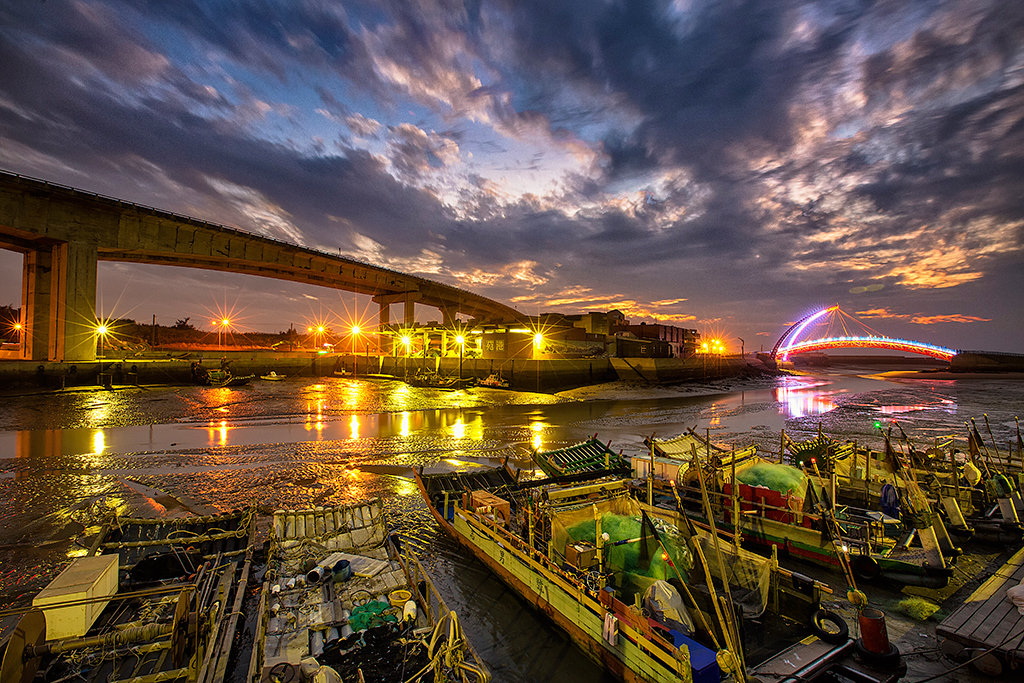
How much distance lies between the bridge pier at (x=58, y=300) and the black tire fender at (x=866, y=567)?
193ft

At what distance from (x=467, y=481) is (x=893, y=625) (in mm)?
10312

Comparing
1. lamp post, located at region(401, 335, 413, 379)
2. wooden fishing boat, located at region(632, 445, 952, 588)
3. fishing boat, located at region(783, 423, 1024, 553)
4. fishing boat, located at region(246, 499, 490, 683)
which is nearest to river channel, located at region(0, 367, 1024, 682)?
wooden fishing boat, located at region(632, 445, 952, 588)

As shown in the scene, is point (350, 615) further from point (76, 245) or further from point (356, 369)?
point (356, 369)

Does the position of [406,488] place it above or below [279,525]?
below

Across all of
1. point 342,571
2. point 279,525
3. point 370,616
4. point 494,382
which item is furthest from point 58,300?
point 370,616

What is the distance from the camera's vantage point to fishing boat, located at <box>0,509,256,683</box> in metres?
5.20

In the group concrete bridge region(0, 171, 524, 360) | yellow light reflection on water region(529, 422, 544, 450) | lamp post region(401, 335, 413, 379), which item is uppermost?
concrete bridge region(0, 171, 524, 360)

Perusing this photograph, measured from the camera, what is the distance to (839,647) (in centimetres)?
671

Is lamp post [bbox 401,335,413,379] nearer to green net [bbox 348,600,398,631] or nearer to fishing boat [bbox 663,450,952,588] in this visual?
fishing boat [bbox 663,450,952,588]

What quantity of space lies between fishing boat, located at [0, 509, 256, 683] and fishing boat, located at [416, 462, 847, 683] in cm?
487

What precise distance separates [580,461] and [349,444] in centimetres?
1499

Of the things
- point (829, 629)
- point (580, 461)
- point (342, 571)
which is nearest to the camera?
point (829, 629)

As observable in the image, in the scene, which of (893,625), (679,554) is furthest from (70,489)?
(893,625)

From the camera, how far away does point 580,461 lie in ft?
44.7
